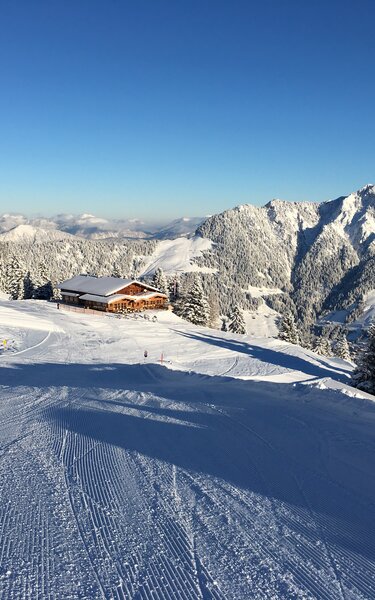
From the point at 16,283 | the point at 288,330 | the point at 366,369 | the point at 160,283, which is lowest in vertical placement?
the point at 366,369

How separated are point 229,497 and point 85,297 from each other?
4898cm

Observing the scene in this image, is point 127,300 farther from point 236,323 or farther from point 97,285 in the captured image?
point 236,323

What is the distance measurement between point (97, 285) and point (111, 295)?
4880 mm

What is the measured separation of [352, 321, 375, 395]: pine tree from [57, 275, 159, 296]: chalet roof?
3467 cm

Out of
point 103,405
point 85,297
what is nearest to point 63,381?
point 103,405

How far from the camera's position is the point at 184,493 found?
6.83 m

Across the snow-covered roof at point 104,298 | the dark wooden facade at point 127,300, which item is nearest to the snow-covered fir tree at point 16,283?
the dark wooden facade at point 127,300

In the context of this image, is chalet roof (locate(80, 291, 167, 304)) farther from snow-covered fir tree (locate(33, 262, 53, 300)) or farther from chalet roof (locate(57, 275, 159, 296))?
snow-covered fir tree (locate(33, 262, 53, 300))

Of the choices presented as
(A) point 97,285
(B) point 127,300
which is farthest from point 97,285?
(B) point 127,300

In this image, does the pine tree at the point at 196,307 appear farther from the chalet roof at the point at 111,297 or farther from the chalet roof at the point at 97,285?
the chalet roof at the point at 97,285

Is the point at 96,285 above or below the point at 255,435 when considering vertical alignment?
above

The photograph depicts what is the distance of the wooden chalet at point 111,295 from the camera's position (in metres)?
52.8

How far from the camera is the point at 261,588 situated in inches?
183

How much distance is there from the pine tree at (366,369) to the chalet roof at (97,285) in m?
34.7
